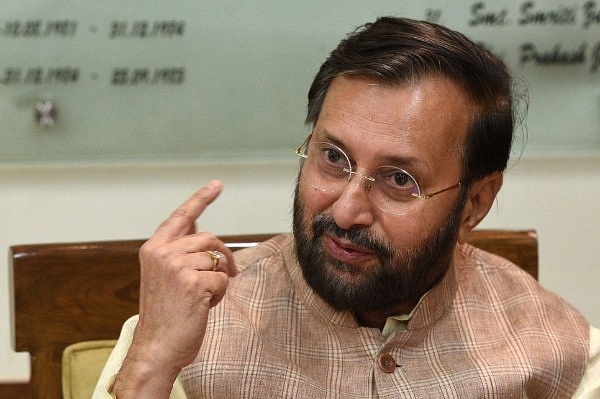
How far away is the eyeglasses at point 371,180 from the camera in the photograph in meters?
1.77

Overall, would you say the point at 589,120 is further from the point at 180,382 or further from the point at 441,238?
the point at 180,382

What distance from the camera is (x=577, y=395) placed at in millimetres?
1961

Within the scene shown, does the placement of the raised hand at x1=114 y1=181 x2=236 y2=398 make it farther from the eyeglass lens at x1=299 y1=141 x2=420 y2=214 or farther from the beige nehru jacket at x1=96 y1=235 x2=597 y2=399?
the eyeglass lens at x1=299 y1=141 x2=420 y2=214

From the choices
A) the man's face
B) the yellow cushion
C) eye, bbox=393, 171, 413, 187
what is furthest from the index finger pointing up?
the yellow cushion

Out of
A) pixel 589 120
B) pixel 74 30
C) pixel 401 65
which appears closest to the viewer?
pixel 401 65

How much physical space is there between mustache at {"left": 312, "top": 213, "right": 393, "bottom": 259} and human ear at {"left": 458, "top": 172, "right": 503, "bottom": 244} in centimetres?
22

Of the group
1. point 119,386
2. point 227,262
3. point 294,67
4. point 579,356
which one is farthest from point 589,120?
point 119,386

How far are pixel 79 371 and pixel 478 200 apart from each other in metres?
0.83

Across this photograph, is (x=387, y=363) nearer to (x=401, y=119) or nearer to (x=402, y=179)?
(x=402, y=179)

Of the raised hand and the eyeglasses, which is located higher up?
the eyeglasses

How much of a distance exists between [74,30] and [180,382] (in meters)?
1.22

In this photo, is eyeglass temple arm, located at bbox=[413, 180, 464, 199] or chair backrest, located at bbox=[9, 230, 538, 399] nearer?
eyeglass temple arm, located at bbox=[413, 180, 464, 199]

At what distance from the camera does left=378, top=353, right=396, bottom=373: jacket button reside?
1836 millimetres

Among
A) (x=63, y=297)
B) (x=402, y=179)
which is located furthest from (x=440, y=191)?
(x=63, y=297)
